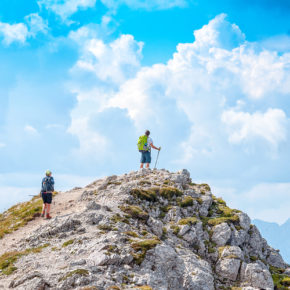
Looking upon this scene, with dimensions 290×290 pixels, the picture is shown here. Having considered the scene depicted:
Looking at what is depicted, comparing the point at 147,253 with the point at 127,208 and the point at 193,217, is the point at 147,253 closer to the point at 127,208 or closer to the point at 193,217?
the point at 127,208

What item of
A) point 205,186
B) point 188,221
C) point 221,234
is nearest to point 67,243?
point 188,221

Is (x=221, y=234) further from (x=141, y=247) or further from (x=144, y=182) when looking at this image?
(x=141, y=247)

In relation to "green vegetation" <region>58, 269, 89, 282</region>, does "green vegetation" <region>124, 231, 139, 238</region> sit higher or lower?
higher

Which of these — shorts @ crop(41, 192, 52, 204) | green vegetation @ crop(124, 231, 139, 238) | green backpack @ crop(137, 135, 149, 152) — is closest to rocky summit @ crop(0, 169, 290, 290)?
green vegetation @ crop(124, 231, 139, 238)

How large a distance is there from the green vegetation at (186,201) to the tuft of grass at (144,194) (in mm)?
3207

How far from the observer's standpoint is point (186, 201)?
124 feet

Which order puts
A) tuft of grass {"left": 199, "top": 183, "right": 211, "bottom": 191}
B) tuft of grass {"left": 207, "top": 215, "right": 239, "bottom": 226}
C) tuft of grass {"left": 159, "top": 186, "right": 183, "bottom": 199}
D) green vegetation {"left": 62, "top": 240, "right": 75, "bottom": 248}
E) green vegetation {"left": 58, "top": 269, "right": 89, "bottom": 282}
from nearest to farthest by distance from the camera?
green vegetation {"left": 58, "top": 269, "right": 89, "bottom": 282}
green vegetation {"left": 62, "top": 240, "right": 75, "bottom": 248}
tuft of grass {"left": 207, "top": 215, "right": 239, "bottom": 226}
tuft of grass {"left": 159, "top": 186, "right": 183, "bottom": 199}
tuft of grass {"left": 199, "top": 183, "right": 211, "bottom": 191}

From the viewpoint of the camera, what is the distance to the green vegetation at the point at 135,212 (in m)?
31.8

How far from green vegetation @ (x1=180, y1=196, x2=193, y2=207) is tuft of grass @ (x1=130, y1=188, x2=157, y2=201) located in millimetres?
3207

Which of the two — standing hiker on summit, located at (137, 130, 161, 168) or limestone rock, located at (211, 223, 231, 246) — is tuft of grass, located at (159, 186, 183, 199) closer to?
limestone rock, located at (211, 223, 231, 246)

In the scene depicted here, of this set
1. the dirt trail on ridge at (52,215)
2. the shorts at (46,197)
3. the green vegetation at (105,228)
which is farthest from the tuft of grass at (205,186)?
the shorts at (46,197)

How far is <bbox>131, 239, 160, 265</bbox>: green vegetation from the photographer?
22958 mm

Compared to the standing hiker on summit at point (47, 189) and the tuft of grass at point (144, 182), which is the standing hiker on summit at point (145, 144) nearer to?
the tuft of grass at point (144, 182)

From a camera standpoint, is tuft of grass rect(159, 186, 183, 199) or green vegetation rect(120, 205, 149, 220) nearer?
green vegetation rect(120, 205, 149, 220)
